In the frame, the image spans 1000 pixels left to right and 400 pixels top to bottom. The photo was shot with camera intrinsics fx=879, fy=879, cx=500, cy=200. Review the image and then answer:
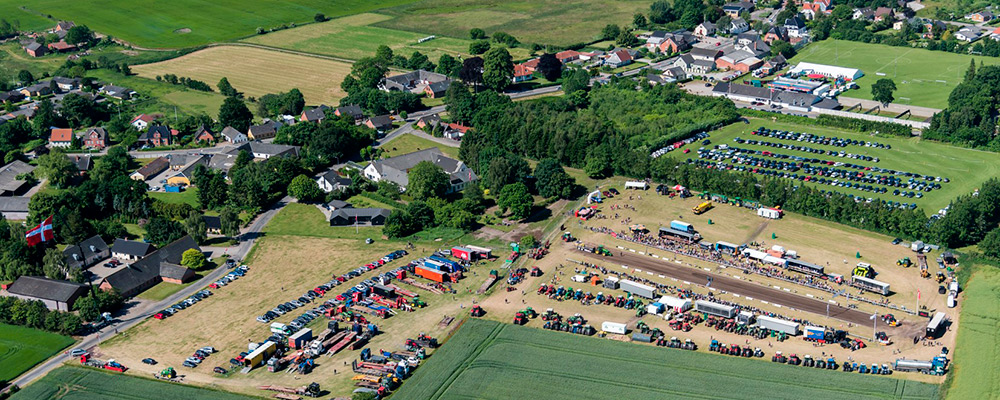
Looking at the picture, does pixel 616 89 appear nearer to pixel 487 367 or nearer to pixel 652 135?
pixel 652 135

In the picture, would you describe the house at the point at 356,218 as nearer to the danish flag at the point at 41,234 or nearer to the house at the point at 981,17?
the danish flag at the point at 41,234

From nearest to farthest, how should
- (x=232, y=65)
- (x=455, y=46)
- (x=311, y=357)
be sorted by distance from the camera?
(x=311, y=357) < (x=232, y=65) < (x=455, y=46)

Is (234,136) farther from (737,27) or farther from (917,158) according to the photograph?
(737,27)

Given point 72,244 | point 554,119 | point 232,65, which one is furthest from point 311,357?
A: point 232,65

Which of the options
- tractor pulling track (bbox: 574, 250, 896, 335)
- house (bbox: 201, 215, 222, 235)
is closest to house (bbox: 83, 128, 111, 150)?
house (bbox: 201, 215, 222, 235)

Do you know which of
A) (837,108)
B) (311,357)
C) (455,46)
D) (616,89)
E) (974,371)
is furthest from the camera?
(455,46)

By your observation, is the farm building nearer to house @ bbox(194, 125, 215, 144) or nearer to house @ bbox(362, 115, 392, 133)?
house @ bbox(362, 115, 392, 133)
